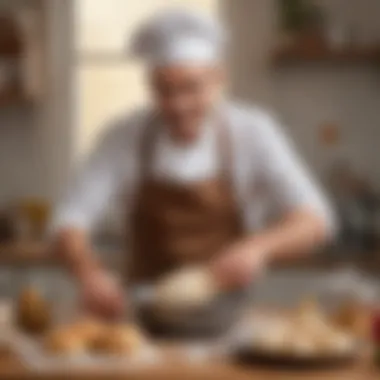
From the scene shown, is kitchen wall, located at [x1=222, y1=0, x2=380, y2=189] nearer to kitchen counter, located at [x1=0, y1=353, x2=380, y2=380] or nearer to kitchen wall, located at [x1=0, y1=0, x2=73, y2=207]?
kitchen wall, located at [x1=0, y1=0, x2=73, y2=207]

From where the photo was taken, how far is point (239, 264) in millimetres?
1162

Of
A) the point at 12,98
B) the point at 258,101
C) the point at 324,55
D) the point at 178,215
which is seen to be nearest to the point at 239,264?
the point at 178,215

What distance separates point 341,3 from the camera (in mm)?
1290

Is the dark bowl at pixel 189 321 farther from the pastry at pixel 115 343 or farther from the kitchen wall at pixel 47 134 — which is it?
the kitchen wall at pixel 47 134

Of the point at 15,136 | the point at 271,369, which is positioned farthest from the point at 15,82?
the point at 271,369

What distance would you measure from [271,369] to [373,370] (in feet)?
0.26

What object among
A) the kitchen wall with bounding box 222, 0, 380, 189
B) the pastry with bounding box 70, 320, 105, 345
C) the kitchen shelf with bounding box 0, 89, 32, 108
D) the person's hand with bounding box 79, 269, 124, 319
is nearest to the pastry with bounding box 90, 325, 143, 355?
the pastry with bounding box 70, 320, 105, 345

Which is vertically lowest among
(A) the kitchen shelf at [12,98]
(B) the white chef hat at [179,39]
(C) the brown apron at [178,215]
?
(C) the brown apron at [178,215]

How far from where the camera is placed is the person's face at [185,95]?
116cm

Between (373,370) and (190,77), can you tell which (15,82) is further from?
(373,370)

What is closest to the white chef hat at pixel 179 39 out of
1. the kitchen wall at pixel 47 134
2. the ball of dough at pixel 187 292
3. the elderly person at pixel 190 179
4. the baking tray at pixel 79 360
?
the elderly person at pixel 190 179

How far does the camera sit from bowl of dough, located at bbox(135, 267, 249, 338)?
1.00 metres

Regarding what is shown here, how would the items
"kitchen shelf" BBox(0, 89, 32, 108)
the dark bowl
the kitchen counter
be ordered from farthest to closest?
1. "kitchen shelf" BBox(0, 89, 32, 108)
2. the dark bowl
3. the kitchen counter

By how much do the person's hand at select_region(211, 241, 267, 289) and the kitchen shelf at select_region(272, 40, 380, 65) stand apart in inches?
8.6
